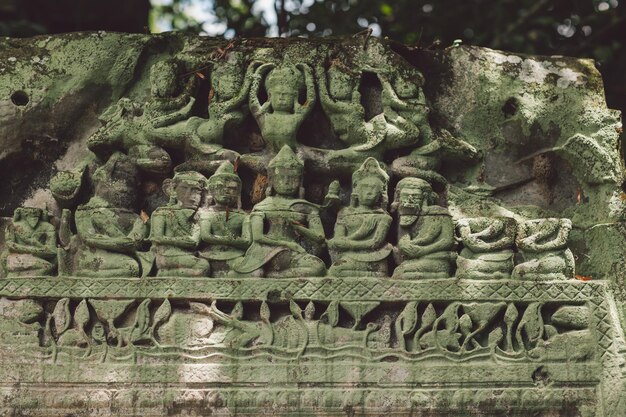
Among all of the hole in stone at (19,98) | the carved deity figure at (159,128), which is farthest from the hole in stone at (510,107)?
the hole in stone at (19,98)

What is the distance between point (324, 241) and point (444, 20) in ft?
11.8

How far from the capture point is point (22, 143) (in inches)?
276

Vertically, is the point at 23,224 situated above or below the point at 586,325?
above

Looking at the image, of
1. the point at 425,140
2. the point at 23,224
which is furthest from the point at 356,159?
the point at 23,224

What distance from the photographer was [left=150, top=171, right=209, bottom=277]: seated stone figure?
21.2 feet

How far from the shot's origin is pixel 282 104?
6.79m

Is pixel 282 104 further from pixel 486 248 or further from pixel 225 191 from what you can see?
pixel 486 248

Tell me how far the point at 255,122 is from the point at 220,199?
63 cm

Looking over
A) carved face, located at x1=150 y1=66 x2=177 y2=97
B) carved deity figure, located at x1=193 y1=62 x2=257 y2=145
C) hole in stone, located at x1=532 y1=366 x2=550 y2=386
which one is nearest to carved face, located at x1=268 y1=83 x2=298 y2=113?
carved deity figure, located at x1=193 y1=62 x2=257 y2=145

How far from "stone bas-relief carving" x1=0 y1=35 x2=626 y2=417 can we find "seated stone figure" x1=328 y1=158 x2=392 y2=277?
0.5 inches

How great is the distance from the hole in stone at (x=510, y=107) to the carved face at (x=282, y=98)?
4.39 feet

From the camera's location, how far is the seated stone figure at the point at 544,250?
646 cm

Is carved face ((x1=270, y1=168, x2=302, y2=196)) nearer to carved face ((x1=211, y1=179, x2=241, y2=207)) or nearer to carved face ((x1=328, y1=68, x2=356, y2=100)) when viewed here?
carved face ((x1=211, y1=179, x2=241, y2=207))

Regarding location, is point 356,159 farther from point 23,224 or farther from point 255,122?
point 23,224
